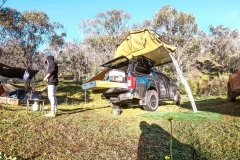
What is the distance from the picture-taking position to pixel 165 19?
26453 mm

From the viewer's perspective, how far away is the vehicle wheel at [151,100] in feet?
24.9

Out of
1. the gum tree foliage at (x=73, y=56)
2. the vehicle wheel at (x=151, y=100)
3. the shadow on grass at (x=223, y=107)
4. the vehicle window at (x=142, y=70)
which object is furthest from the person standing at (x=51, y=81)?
the gum tree foliage at (x=73, y=56)

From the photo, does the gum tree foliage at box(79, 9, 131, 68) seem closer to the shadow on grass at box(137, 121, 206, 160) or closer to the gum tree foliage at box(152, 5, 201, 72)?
the gum tree foliage at box(152, 5, 201, 72)

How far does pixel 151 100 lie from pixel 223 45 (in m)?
39.5

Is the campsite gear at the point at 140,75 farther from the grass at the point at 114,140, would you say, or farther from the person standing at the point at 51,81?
the grass at the point at 114,140

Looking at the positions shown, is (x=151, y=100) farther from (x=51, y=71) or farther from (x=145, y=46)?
(x=51, y=71)

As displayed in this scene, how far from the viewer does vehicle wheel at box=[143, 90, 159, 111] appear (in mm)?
7602

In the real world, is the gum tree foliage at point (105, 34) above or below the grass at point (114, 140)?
above

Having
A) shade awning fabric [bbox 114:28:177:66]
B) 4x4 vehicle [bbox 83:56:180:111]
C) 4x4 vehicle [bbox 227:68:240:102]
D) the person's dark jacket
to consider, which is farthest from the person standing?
4x4 vehicle [bbox 227:68:240:102]

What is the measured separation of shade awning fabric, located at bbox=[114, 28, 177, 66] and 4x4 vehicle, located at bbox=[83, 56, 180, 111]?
1.35 feet

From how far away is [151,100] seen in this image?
25.6 feet

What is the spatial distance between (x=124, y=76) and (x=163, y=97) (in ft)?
8.10

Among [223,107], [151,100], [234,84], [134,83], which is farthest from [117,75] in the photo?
[234,84]

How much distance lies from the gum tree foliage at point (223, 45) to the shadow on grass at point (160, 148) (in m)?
37.4
